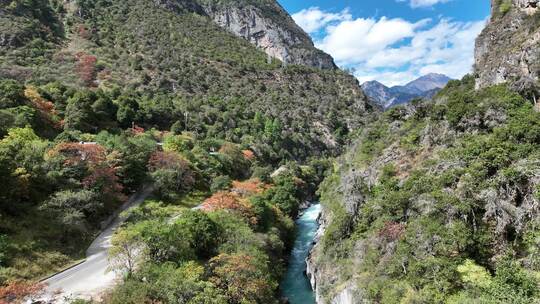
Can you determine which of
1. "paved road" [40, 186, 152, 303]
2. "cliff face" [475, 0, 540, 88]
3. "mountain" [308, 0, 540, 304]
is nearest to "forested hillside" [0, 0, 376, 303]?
"paved road" [40, 186, 152, 303]

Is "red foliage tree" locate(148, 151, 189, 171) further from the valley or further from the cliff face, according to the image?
the cliff face

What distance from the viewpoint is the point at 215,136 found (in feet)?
300

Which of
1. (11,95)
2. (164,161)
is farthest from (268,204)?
(11,95)

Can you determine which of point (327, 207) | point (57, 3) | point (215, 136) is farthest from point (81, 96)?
point (57, 3)

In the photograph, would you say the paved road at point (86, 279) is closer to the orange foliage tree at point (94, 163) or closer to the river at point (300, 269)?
the orange foliage tree at point (94, 163)

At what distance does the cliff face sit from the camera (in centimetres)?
4394

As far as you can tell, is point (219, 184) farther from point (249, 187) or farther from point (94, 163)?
point (94, 163)

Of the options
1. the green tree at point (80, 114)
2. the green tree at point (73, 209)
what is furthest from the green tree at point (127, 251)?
the green tree at point (80, 114)

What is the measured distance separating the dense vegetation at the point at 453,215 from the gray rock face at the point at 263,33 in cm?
14068

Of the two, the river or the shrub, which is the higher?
the shrub

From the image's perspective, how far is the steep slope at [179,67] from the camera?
10012 cm

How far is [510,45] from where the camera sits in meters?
52.4

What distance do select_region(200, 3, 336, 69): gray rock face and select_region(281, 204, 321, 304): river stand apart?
12654 cm

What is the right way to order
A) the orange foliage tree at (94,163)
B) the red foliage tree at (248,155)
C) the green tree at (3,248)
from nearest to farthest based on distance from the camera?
the green tree at (3,248) < the orange foliage tree at (94,163) < the red foliage tree at (248,155)
